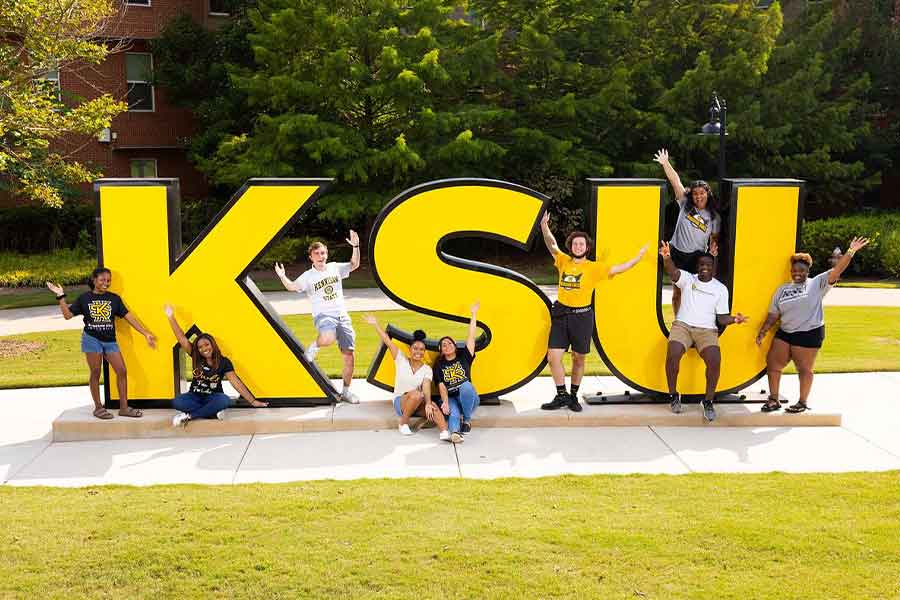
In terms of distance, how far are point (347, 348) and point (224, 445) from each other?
1.75 meters

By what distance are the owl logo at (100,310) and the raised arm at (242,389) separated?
1305 millimetres

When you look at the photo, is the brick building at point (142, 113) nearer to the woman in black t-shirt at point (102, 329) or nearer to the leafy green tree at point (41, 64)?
the leafy green tree at point (41, 64)

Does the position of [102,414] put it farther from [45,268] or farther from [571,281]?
[45,268]

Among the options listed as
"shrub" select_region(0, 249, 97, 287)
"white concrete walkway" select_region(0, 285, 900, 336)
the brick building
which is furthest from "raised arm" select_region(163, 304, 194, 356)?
the brick building

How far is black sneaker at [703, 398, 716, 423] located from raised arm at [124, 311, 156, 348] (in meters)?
5.68

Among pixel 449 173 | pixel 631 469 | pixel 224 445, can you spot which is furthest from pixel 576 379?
pixel 449 173

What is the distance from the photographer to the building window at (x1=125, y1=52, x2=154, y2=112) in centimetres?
3030

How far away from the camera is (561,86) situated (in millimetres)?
26281

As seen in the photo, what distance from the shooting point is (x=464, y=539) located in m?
6.50

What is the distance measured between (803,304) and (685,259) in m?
1.27

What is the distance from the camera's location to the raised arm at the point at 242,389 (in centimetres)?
966

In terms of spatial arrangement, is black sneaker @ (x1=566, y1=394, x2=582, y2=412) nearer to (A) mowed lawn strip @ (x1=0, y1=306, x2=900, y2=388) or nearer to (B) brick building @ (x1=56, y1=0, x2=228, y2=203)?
(A) mowed lawn strip @ (x1=0, y1=306, x2=900, y2=388)

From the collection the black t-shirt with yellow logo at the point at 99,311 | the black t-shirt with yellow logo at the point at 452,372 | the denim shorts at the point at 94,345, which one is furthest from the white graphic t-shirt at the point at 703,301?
the denim shorts at the point at 94,345

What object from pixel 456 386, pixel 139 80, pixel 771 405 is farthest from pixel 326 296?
pixel 139 80
